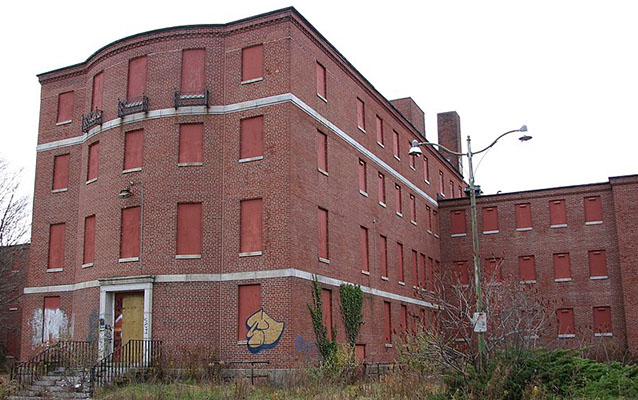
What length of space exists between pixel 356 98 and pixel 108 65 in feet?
40.7

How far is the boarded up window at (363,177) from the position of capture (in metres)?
36.9

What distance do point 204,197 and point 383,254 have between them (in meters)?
12.4

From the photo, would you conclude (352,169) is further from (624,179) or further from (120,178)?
(624,179)

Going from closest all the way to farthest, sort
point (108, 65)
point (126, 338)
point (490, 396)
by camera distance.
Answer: point (490, 396)
point (126, 338)
point (108, 65)

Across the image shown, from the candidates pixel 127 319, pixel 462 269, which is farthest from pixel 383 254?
pixel 127 319

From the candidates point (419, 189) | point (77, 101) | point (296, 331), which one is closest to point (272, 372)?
point (296, 331)

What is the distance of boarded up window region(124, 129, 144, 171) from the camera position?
102 feet

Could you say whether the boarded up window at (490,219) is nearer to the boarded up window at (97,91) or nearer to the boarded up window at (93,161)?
the boarded up window at (93,161)

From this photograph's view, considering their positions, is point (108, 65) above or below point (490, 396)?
above

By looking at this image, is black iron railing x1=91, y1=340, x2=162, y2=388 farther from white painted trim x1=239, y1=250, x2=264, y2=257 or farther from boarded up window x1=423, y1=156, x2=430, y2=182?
boarded up window x1=423, y1=156, x2=430, y2=182

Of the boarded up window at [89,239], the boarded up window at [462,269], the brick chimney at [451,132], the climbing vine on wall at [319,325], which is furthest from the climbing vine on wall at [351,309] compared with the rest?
the brick chimney at [451,132]

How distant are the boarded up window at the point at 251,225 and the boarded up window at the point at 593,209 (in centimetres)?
2636

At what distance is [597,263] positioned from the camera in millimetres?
46188

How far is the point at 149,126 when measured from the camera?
3095 cm
